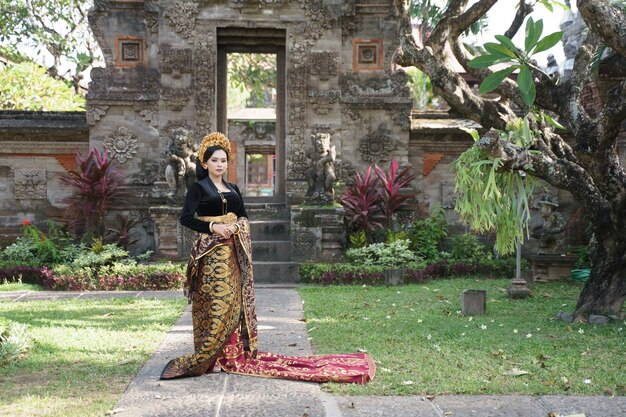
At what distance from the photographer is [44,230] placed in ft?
39.2

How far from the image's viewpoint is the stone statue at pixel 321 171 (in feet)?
35.3

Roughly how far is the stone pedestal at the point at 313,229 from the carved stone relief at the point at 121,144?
347 cm

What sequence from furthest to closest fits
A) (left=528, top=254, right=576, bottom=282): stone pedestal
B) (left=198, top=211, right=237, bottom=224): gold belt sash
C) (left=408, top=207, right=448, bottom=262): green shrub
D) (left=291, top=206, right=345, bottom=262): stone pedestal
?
(left=408, top=207, right=448, bottom=262): green shrub < (left=291, top=206, right=345, bottom=262): stone pedestal < (left=528, top=254, right=576, bottom=282): stone pedestal < (left=198, top=211, right=237, bottom=224): gold belt sash

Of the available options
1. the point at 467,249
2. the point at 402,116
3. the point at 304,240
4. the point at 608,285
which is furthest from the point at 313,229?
the point at 608,285

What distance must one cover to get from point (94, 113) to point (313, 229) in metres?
4.66

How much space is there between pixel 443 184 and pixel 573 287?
140 inches

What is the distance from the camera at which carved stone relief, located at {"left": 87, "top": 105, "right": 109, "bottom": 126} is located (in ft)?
38.8

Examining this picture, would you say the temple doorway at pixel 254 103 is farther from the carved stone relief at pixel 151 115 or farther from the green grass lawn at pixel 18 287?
the green grass lawn at pixel 18 287

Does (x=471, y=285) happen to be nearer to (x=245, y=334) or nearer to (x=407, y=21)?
(x=407, y=21)

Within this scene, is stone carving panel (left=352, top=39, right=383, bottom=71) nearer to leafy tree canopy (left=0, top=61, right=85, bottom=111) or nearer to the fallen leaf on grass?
the fallen leaf on grass

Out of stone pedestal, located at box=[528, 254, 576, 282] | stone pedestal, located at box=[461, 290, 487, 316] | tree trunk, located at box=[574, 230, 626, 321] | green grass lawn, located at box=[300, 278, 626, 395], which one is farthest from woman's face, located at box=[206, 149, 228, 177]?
stone pedestal, located at box=[528, 254, 576, 282]

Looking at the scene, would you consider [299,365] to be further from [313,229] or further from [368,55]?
[368,55]

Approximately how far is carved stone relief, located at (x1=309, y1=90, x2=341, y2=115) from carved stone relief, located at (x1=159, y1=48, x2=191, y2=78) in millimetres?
2315

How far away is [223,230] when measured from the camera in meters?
4.91
